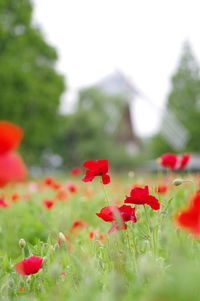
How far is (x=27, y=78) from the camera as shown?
56.5ft

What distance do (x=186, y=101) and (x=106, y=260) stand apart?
26713 millimetres

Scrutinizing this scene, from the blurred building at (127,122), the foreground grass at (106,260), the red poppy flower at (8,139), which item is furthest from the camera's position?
the blurred building at (127,122)

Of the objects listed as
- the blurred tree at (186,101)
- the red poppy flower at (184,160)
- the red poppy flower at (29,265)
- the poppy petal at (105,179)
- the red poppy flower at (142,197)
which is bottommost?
the red poppy flower at (29,265)

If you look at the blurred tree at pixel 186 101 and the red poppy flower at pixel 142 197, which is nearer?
the red poppy flower at pixel 142 197

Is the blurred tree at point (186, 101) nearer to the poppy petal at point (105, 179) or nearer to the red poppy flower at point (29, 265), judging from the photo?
the poppy petal at point (105, 179)

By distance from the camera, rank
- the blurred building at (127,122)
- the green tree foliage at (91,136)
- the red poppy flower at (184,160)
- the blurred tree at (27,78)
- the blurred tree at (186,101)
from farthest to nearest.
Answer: the blurred building at (127,122), the blurred tree at (186,101), the green tree foliage at (91,136), the blurred tree at (27,78), the red poppy flower at (184,160)

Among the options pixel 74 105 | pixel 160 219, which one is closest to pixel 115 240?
pixel 160 219

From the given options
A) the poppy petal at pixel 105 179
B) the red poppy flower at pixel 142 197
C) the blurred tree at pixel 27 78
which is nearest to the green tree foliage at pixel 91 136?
the blurred tree at pixel 27 78

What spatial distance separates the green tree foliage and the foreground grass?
20.9m

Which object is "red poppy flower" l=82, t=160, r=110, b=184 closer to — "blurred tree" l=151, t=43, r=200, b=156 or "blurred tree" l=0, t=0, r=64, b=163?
"blurred tree" l=0, t=0, r=64, b=163

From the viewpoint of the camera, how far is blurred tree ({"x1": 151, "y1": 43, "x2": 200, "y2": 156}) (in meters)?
26.9

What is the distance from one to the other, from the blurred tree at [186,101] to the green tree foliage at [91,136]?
2.94 metres

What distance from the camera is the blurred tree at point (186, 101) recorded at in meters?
26.9

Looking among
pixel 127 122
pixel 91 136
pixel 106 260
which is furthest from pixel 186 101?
pixel 106 260
